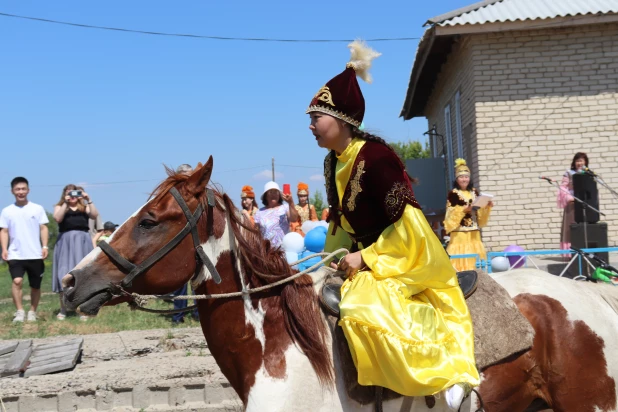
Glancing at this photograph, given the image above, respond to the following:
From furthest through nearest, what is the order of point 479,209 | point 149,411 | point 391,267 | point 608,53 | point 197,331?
1. point 608,53
2. point 479,209
3. point 197,331
4. point 149,411
5. point 391,267

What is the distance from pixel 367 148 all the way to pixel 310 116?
14.5 inches

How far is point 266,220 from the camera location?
9258 mm

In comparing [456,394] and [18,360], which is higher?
[456,394]

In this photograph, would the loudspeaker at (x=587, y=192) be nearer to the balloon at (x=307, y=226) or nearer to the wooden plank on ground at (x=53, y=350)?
the balloon at (x=307, y=226)

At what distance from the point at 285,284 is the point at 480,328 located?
1.10 metres

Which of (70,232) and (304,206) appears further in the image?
(304,206)

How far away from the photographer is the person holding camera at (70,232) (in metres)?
10.7

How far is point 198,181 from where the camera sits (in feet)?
11.0

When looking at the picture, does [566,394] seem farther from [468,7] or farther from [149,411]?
[468,7]

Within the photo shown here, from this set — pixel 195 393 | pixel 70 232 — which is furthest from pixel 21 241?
pixel 195 393

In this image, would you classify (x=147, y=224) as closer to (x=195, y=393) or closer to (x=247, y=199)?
(x=195, y=393)

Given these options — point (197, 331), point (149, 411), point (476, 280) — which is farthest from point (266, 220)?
point (476, 280)

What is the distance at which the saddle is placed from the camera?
3316 mm

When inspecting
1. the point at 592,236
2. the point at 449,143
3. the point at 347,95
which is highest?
the point at 449,143
